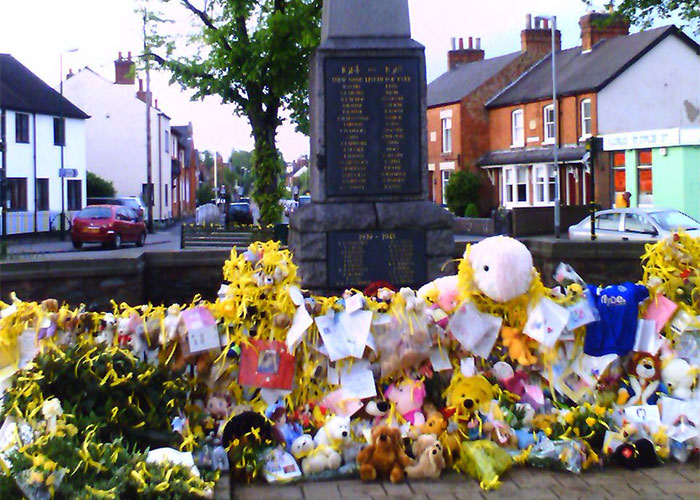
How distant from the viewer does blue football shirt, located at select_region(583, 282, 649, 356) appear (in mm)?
6543

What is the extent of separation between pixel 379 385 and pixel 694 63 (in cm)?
4246

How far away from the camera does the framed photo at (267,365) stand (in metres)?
6.27

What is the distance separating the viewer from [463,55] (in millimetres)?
59875

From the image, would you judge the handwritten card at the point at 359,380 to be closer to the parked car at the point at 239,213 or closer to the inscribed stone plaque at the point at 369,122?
the inscribed stone plaque at the point at 369,122

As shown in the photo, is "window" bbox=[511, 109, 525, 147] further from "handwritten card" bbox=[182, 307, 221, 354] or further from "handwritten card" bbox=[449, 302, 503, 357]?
"handwritten card" bbox=[182, 307, 221, 354]

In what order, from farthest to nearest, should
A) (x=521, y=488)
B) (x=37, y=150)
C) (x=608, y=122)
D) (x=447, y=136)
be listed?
(x=447, y=136) → (x=37, y=150) → (x=608, y=122) → (x=521, y=488)

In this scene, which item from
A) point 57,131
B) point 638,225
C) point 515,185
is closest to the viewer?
point 638,225

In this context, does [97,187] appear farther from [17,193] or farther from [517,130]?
[517,130]

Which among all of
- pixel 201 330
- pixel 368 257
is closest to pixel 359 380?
pixel 201 330

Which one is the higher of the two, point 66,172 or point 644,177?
point 66,172

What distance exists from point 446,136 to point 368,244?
44.8 meters

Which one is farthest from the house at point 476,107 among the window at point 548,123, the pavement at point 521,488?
the pavement at point 521,488

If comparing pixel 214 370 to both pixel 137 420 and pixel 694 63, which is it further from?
pixel 694 63

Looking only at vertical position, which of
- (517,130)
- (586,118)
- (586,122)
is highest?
(517,130)
